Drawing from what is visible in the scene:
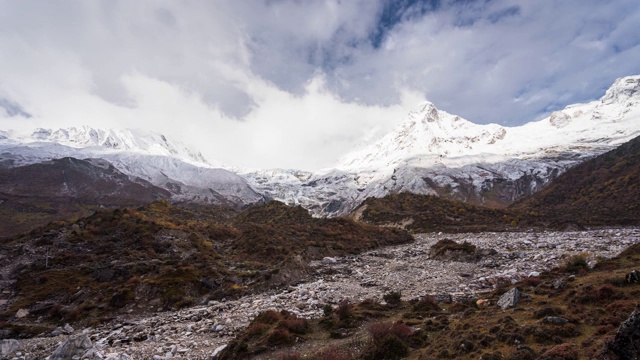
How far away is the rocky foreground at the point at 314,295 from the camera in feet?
54.9

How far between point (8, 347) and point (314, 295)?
1831 cm

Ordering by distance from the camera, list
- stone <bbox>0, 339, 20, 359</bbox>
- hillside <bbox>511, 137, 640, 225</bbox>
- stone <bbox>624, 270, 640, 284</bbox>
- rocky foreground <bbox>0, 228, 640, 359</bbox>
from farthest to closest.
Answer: hillside <bbox>511, 137, 640, 225</bbox> < stone <bbox>0, 339, 20, 359</bbox> < rocky foreground <bbox>0, 228, 640, 359</bbox> < stone <bbox>624, 270, 640, 284</bbox>

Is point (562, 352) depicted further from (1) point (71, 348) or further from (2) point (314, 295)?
(1) point (71, 348)

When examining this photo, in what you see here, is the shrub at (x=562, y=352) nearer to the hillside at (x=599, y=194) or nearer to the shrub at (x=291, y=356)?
the shrub at (x=291, y=356)

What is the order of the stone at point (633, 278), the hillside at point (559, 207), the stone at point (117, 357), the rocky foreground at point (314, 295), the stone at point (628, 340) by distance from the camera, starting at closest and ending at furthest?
1. the stone at point (628, 340)
2. the stone at point (633, 278)
3. the stone at point (117, 357)
4. the rocky foreground at point (314, 295)
5. the hillside at point (559, 207)

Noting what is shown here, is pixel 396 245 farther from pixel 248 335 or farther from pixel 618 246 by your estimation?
pixel 248 335

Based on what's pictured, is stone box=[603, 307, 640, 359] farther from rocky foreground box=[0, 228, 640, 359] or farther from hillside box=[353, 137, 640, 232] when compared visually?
hillside box=[353, 137, 640, 232]

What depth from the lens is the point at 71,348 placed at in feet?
51.8

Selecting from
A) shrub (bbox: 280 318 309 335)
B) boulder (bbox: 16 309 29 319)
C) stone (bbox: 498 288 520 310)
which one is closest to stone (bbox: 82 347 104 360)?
shrub (bbox: 280 318 309 335)

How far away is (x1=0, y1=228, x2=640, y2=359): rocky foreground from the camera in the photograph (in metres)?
16.7

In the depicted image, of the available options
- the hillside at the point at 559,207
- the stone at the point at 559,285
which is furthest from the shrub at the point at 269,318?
the hillside at the point at 559,207

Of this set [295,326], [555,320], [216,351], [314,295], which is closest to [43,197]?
[314,295]

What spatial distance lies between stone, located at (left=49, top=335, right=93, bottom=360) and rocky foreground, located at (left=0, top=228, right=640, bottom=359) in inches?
1.6

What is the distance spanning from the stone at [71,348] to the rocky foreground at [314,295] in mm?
39
